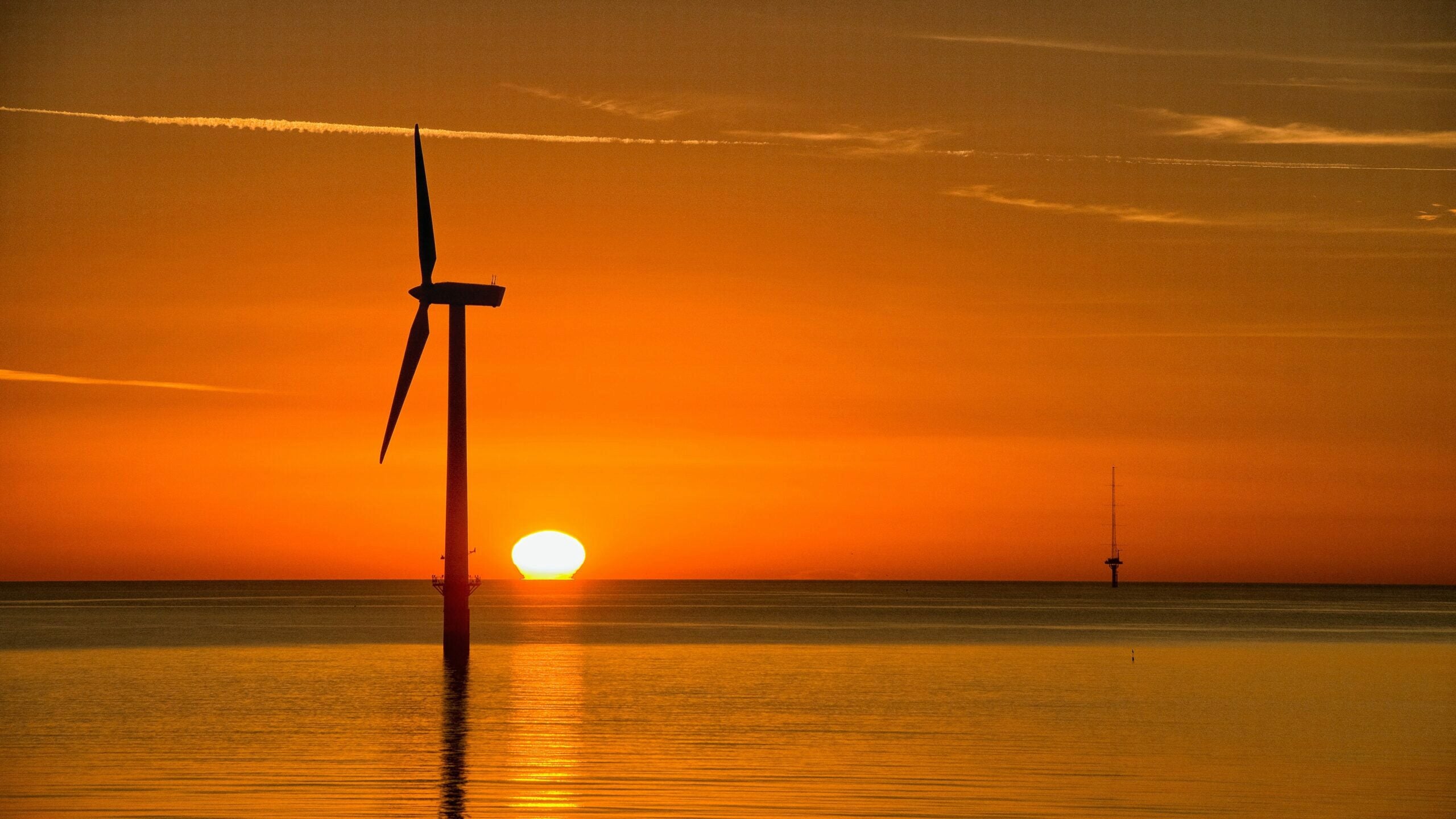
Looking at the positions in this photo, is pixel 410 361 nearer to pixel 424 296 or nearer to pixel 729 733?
pixel 424 296

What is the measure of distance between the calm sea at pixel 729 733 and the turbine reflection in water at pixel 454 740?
0.19m

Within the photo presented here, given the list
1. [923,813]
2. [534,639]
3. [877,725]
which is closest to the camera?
[923,813]

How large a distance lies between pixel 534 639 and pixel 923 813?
316 feet

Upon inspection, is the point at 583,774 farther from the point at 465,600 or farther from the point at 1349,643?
the point at 1349,643

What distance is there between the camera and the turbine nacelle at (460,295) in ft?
282

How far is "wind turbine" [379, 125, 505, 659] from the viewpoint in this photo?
8344cm

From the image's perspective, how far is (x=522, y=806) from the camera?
3441 cm

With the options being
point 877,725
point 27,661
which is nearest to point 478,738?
point 877,725

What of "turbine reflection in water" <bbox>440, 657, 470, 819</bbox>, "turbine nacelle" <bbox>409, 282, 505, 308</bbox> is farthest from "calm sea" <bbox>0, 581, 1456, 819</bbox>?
"turbine nacelle" <bbox>409, 282, 505, 308</bbox>

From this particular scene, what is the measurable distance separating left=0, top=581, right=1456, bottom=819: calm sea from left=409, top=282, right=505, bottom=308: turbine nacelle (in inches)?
764

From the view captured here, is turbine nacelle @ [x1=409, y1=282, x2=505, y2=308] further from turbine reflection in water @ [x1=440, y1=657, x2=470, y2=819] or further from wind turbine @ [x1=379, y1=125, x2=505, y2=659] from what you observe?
turbine reflection in water @ [x1=440, y1=657, x2=470, y2=819]

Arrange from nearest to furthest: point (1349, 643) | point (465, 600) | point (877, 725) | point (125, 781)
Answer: point (125, 781), point (877, 725), point (465, 600), point (1349, 643)

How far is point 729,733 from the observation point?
5169cm

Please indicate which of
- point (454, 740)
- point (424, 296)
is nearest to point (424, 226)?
point (424, 296)
